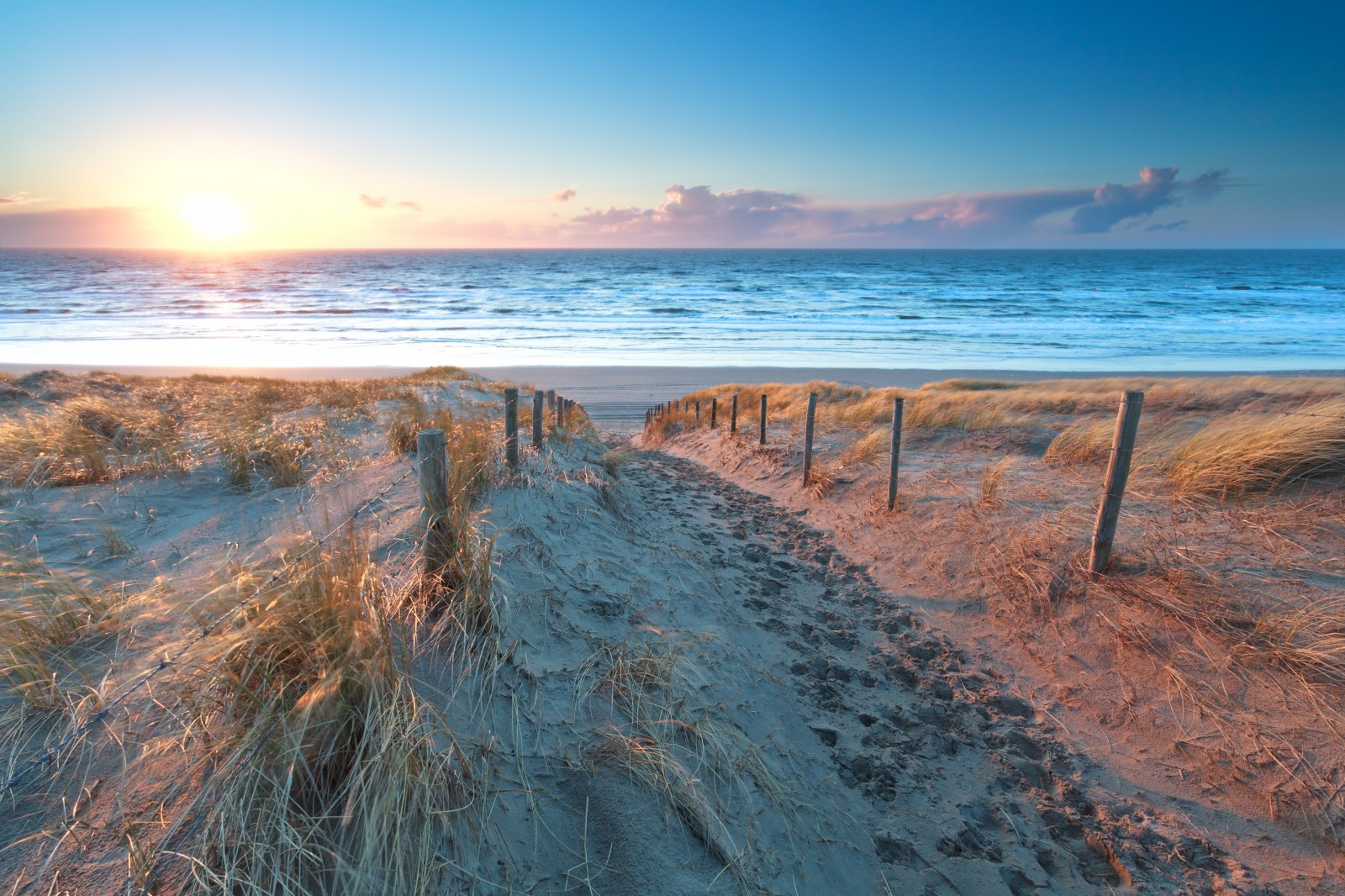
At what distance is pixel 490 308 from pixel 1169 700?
56.4 metres

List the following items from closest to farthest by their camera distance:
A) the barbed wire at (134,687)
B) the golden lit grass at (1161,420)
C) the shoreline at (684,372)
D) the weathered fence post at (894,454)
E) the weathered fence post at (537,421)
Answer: the barbed wire at (134,687)
the golden lit grass at (1161,420)
the weathered fence post at (894,454)
the weathered fence post at (537,421)
the shoreline at (684,372)

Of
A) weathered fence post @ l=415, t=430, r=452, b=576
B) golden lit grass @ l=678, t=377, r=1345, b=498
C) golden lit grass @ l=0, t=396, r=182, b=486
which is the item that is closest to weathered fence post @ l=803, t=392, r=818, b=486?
golden lit grass @ l=678, t=377, r=1345, b=498

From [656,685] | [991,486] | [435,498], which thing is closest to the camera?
[435,498]

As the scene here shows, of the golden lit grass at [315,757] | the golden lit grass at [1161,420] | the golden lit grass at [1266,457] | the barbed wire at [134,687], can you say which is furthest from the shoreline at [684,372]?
the golden lit grass at [315,757]

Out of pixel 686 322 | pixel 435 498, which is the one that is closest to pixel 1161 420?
pixel 435 498

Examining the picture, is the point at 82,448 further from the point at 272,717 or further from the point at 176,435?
the point at 272,717

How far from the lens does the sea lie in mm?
32156

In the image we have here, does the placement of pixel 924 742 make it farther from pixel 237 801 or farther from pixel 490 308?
pixel 490 308

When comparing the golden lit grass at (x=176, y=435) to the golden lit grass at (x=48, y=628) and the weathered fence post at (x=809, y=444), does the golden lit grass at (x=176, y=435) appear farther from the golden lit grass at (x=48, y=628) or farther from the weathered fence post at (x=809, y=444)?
the weathered fence post at (x=809, y=444)

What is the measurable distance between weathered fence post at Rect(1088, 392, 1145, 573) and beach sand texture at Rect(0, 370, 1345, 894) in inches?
8.1

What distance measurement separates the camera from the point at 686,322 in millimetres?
47719

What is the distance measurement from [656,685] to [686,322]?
4526 centimetres

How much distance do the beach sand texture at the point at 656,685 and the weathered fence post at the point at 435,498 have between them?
0.13 m

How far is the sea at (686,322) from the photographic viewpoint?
32.2m
